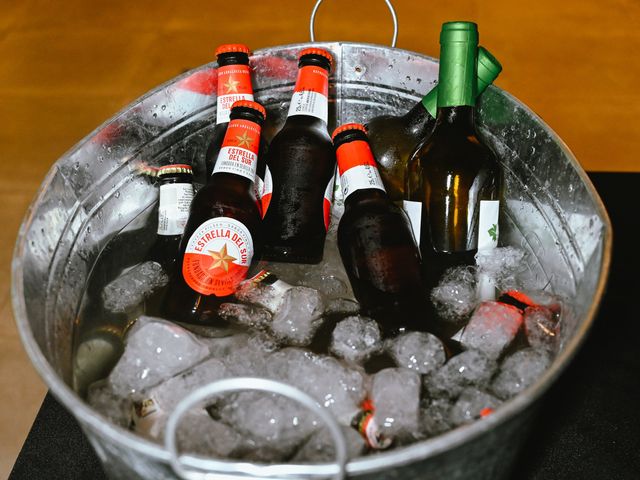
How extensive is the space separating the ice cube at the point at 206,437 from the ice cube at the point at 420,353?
0.26 metres

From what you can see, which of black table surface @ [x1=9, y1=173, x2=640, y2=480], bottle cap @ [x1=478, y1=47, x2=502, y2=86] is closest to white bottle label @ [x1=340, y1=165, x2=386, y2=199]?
bottle cap @ [x1=478, y1=47, x2=502, y2=86]

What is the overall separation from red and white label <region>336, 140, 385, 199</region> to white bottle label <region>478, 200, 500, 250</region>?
177 mm

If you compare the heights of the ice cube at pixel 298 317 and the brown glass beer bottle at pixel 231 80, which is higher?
the brown glass beer bottle at pixel 231 80

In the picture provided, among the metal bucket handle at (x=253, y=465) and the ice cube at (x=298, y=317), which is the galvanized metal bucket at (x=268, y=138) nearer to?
the metal bucket handle at (x=253, y=465)

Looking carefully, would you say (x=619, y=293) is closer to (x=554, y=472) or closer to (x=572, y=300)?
(x=554, y=472)

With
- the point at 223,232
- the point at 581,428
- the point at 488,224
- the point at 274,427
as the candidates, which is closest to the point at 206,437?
the point at 274,427

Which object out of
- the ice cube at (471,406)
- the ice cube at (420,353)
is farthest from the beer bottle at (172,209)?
the ice cube at (471,406)

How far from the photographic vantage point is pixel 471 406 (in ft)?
2.53

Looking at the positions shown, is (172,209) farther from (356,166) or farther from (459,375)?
(459,375)

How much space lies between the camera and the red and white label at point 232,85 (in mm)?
1160

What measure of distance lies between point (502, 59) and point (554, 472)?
1723 mm

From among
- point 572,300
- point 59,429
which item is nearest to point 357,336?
point 572,300

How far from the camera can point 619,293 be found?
1343mm

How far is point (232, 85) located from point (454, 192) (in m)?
0.45
